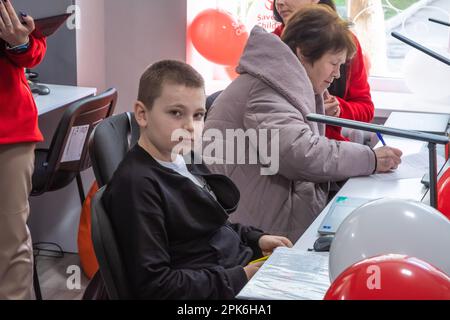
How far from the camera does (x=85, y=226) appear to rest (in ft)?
10.6

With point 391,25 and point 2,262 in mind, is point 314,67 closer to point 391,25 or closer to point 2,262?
point 2,262

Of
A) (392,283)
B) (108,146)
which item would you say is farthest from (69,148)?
(392,283)

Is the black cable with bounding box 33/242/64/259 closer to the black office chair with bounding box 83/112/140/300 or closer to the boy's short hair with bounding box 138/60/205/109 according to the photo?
the black office chair with bounding box 83/112/140/300

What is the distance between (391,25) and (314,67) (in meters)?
1.74

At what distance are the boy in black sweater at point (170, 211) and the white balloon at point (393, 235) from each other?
1.23 feet

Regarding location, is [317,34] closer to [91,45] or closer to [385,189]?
[385,189]

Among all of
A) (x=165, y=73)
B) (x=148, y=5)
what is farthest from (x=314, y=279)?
(x=148, y=5)

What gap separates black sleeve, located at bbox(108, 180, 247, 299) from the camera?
1.48 m

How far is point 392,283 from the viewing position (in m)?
0.95

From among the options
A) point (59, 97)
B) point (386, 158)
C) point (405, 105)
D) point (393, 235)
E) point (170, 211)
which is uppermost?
point (393, 235)

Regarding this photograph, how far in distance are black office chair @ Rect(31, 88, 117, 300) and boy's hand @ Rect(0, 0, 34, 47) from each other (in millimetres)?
444

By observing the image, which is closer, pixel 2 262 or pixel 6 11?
pixel 6 11

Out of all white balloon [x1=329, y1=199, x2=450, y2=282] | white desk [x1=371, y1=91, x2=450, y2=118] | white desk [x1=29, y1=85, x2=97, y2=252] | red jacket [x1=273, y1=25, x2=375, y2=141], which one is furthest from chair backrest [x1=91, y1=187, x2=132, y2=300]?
white desk [x1=371, y1=91, x2=450, y2=118]

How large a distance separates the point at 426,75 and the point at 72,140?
5.46 feet
